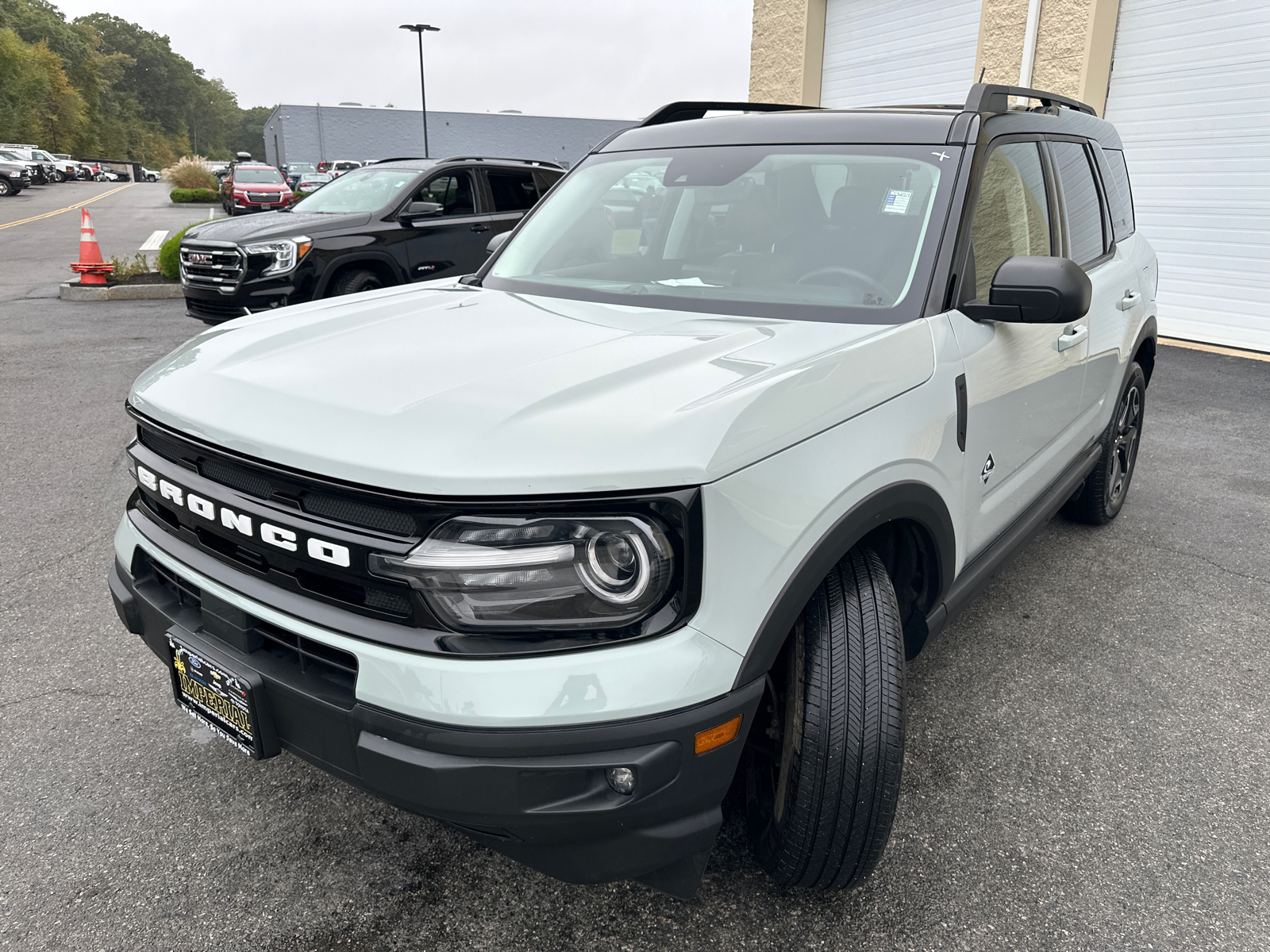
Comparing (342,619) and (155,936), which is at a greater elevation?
(342,619)

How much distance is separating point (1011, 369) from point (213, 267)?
24.7 feet

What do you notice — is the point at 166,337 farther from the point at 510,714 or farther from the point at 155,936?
the point at 510,714

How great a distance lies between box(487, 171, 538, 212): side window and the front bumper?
7.97 m

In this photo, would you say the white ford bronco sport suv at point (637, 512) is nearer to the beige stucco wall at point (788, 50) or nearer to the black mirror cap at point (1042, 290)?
the black mirror cap at point (1042, 290)

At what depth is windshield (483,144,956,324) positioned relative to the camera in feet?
7.88

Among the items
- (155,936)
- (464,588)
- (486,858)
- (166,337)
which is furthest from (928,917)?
(166,337)

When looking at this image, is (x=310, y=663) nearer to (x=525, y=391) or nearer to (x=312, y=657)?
(x=312, y=657)

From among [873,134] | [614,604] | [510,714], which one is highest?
[873,134]

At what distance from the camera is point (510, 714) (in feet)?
4.94

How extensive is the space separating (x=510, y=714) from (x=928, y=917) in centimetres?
117

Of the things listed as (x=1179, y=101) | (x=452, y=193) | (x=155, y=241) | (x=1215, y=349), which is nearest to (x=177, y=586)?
(x=452, y=193)

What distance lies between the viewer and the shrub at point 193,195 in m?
35.2

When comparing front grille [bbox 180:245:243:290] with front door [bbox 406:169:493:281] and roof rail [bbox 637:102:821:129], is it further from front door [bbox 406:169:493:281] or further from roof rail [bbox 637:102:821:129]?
roof rail [bbox 637:102:821:129]

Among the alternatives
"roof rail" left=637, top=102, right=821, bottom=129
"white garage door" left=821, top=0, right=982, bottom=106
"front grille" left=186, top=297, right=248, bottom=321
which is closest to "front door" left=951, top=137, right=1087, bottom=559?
"roof rail" left=637, top=102, right=821, bottom=129
